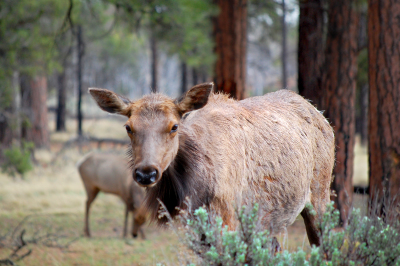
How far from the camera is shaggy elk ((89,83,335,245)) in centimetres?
343

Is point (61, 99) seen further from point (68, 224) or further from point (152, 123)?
point (152, 123)

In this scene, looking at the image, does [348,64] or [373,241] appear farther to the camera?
[348,64]

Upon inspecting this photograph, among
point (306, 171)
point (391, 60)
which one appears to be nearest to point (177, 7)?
point (391, 60)

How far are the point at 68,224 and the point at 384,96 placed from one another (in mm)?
7633

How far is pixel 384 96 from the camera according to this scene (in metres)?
5.30

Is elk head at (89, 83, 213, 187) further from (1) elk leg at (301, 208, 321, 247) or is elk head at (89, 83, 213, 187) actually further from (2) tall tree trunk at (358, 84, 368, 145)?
(2) tall tree trunk at (358, 84, 368, 145)

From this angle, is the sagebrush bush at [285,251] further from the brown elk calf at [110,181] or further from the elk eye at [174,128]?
the brown elk calf at [110,181]

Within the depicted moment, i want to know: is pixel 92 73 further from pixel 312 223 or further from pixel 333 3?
pixel 312 223

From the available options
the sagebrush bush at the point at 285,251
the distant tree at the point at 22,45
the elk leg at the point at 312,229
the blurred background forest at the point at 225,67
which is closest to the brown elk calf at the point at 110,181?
the blurred background forest at the point at 225,67

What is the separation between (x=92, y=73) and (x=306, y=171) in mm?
30064

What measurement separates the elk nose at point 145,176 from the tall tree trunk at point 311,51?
3.93 meters

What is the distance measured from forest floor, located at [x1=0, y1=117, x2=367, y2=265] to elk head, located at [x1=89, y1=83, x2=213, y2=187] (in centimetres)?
69

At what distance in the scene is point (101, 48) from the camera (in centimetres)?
3200

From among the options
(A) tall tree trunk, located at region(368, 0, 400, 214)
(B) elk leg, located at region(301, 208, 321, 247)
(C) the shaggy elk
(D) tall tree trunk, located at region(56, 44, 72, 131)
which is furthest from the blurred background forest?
(D) tall tree trunk, located at region(56, 44, 72, 131)
